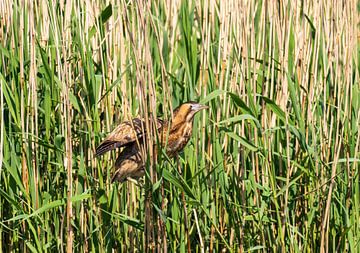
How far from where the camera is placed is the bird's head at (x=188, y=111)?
3885 millimetres

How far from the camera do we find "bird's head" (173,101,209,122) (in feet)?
12.7

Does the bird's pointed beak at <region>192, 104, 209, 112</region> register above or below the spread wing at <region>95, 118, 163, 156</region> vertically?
above

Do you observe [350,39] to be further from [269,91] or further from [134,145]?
[134,145]

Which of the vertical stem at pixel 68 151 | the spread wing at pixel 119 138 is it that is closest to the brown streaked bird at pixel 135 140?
the spread wing at pixel 119 138

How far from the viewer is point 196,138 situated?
4.04 metres

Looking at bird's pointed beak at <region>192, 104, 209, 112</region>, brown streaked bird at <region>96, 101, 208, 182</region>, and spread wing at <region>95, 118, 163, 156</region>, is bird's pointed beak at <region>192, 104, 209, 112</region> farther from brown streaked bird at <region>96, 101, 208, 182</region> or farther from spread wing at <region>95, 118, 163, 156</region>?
spread wing at <region>95, 118, 163, 156</region>

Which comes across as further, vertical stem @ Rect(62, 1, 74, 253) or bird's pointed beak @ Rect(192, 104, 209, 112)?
bird's pointed beak @ Rect(192, 104, 209, 112)

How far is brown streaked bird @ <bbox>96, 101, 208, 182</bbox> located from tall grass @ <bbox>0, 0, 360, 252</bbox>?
0.06 meters

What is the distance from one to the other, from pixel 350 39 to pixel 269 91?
1.75 feet

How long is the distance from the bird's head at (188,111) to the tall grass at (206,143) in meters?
0.04

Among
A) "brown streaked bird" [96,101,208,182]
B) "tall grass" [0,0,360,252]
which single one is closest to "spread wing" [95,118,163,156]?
"brown streaked bird" [96,101,208,182]

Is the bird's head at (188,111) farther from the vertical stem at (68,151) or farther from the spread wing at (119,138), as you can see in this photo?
the vertical stem at (68,151)

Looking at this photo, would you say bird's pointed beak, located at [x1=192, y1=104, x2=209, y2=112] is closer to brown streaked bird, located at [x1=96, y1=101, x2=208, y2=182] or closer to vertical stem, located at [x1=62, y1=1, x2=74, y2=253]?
brown streaked bird, located at [x1=96, y1=101, x2=208, y2=182]

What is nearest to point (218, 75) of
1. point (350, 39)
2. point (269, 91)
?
→ point (269, 91)
